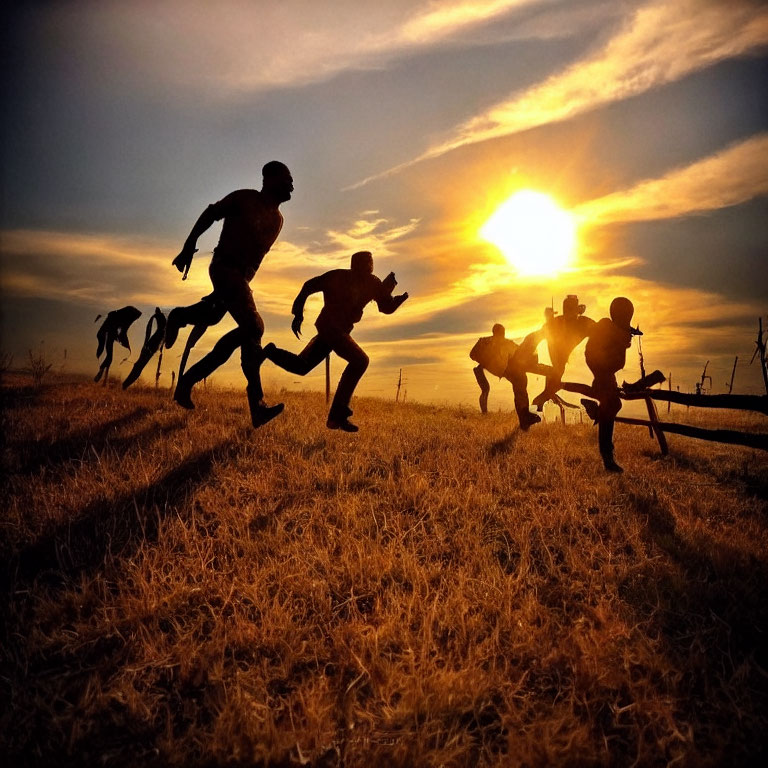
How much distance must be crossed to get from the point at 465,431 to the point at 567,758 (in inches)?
263

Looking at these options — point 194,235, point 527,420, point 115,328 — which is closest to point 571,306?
point 527,420

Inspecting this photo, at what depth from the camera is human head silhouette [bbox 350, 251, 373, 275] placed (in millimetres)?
6398

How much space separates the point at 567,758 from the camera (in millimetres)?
1771

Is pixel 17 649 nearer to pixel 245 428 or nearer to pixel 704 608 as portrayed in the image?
pixel 704 608

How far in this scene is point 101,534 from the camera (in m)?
3.34

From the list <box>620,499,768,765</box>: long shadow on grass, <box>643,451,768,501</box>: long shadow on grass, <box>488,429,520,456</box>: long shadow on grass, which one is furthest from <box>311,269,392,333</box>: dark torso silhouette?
<box>643,451,768,501</box>: long shadow on grass

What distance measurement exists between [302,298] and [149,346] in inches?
229

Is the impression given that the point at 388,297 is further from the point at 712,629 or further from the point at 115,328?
the point at 115,328

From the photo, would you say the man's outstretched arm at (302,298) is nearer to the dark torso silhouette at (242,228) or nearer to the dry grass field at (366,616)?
the dark torso silhouette at (242,228)

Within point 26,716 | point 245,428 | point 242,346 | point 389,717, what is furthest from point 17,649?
point 245,428

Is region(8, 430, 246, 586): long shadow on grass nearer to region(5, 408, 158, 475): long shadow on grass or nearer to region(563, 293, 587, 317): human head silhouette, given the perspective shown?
region(5, 408, 158, 475): long shadow on grass

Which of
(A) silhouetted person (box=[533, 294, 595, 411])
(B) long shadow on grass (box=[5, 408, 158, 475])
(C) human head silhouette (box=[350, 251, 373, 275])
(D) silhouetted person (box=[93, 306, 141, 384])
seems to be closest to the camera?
(B) long shadow on grass (box=[5, 408, 158, 475])

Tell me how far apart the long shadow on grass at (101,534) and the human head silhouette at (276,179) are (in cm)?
380

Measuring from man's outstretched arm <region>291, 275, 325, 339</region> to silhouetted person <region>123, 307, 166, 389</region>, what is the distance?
17.6 feet
